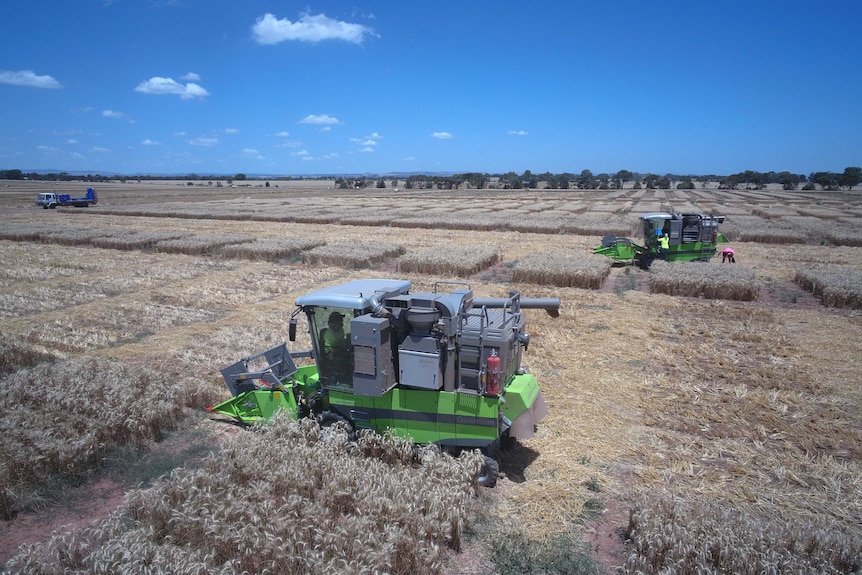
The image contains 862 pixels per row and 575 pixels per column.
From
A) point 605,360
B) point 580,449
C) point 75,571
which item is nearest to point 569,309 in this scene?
point 605,360

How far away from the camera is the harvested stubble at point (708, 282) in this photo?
63.0ft

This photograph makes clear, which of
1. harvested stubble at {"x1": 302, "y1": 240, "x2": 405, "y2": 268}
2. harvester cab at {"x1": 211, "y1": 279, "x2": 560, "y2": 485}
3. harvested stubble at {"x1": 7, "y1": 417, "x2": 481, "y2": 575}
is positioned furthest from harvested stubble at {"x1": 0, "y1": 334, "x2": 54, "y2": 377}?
harvested stubble at {"x1": 302, "y1": 240, "x2": 405, "y2": 268}

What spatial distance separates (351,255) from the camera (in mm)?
25969

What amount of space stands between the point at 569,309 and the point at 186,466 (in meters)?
13.4

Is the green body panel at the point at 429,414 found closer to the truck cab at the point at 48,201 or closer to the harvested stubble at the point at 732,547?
the harvested stubble at the point at 732,547

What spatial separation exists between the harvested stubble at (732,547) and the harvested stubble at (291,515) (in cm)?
219

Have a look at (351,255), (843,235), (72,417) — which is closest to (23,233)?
(351,255)

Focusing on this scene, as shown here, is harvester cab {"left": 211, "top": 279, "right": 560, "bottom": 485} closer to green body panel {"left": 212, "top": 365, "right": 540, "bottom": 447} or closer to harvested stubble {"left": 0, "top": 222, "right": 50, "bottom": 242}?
green body panel {"left": 212, "top": 365, "right": 540, "bottom": 447}

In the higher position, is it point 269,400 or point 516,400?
point 516,400

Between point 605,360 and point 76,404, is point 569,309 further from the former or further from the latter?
point 76,404

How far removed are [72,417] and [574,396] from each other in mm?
9473


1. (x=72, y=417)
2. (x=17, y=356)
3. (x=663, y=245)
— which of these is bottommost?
(x=17, y=356)

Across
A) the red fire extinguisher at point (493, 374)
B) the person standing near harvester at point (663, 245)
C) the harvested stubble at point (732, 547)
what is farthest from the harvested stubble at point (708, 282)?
the red fire extinguisher at point (493, 374)

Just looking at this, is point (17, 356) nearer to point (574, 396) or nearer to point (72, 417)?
point (72, 417)
